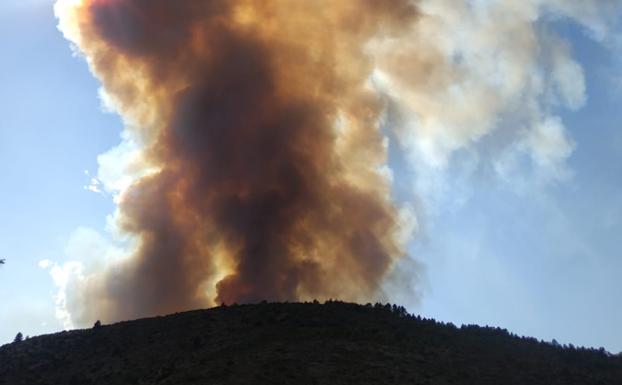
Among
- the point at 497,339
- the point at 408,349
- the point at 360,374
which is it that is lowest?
the point at 360,374

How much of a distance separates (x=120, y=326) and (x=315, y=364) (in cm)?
2211

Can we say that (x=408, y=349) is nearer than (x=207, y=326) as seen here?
Yes

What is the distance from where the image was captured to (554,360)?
157 feet

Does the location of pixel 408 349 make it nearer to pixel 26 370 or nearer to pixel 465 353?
pixel 465 353

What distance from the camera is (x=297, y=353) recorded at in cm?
4412

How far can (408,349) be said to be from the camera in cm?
4641

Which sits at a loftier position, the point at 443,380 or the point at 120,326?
the point at 120,326

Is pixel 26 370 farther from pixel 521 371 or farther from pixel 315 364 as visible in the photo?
pixel 521 371

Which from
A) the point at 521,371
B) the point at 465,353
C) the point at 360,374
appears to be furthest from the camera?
the point at 465,353

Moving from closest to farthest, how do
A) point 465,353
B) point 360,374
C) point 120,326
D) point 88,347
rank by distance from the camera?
point 360,374, point 465,353, point 88,347, point 120,326

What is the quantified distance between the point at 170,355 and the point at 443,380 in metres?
19.9

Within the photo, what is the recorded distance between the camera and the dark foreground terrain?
41562 mm

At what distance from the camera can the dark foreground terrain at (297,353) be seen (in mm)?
41562

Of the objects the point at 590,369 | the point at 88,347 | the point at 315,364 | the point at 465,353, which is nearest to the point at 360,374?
the point at 315,364
